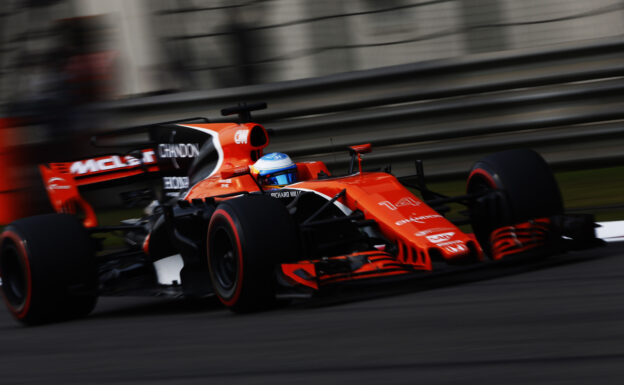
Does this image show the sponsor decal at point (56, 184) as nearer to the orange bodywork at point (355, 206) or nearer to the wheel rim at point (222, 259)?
the orange bodywork at point (355, 206)

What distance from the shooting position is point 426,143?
9422mm

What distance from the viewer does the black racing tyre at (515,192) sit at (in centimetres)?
548

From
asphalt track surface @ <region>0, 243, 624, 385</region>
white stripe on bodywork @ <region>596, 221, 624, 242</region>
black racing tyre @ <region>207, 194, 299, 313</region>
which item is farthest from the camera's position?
white stripe on bodywork @ <region>596, 221, 624, 242</region>

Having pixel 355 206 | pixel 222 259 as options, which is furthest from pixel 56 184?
pixel 355 206

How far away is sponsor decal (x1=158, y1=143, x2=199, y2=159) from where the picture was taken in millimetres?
6402

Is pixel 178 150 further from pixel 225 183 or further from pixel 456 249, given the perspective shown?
pixel 456 249

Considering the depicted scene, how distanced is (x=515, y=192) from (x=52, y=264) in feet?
8.71

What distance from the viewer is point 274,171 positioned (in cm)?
577

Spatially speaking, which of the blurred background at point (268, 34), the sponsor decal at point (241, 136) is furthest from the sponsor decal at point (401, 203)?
the blurred background at point (268, 34)

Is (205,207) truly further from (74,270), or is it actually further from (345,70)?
(345,70)

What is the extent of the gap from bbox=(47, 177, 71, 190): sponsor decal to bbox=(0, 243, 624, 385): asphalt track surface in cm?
176

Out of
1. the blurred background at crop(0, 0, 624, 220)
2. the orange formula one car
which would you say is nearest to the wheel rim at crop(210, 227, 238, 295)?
the orange formula one car

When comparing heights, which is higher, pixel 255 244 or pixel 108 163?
pixel 108 163

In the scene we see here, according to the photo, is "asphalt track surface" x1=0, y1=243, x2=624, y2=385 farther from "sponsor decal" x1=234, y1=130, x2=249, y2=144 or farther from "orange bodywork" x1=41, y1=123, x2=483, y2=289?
"sponsor decal" x1=234, y1=130, x2=249, y2=144
